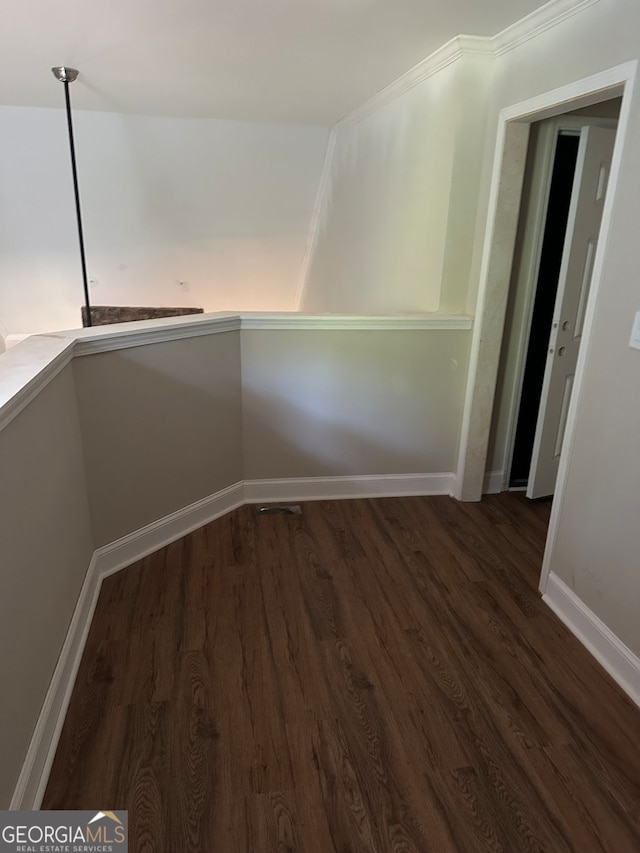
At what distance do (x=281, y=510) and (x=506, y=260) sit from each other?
1.74 metres

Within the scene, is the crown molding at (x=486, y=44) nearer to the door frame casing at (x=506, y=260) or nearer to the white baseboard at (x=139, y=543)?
the door frame casing at (x=506, y=260)

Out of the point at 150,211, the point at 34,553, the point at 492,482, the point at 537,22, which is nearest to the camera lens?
the point at 34,553

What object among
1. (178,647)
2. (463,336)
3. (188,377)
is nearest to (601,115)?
(463,336)

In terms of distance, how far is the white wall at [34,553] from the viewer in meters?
1.36

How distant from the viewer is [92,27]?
2533 millimetres

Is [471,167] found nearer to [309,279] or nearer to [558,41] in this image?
[558,41]

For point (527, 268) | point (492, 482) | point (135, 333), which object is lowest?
point (492, 482)

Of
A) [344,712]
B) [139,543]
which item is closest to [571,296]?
[344,712]

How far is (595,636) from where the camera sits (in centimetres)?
211

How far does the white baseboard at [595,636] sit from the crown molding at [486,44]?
2164 millimetres

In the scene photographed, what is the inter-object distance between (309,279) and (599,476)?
4058 millimetres

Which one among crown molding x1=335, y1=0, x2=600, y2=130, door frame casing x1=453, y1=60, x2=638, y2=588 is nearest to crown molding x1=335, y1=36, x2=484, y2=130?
crown molding x1=335, y1=0, x2=600, y2=130

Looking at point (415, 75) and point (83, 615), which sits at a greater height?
point (415, 75)

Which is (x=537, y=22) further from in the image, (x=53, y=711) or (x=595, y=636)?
(x=53, y=711)
